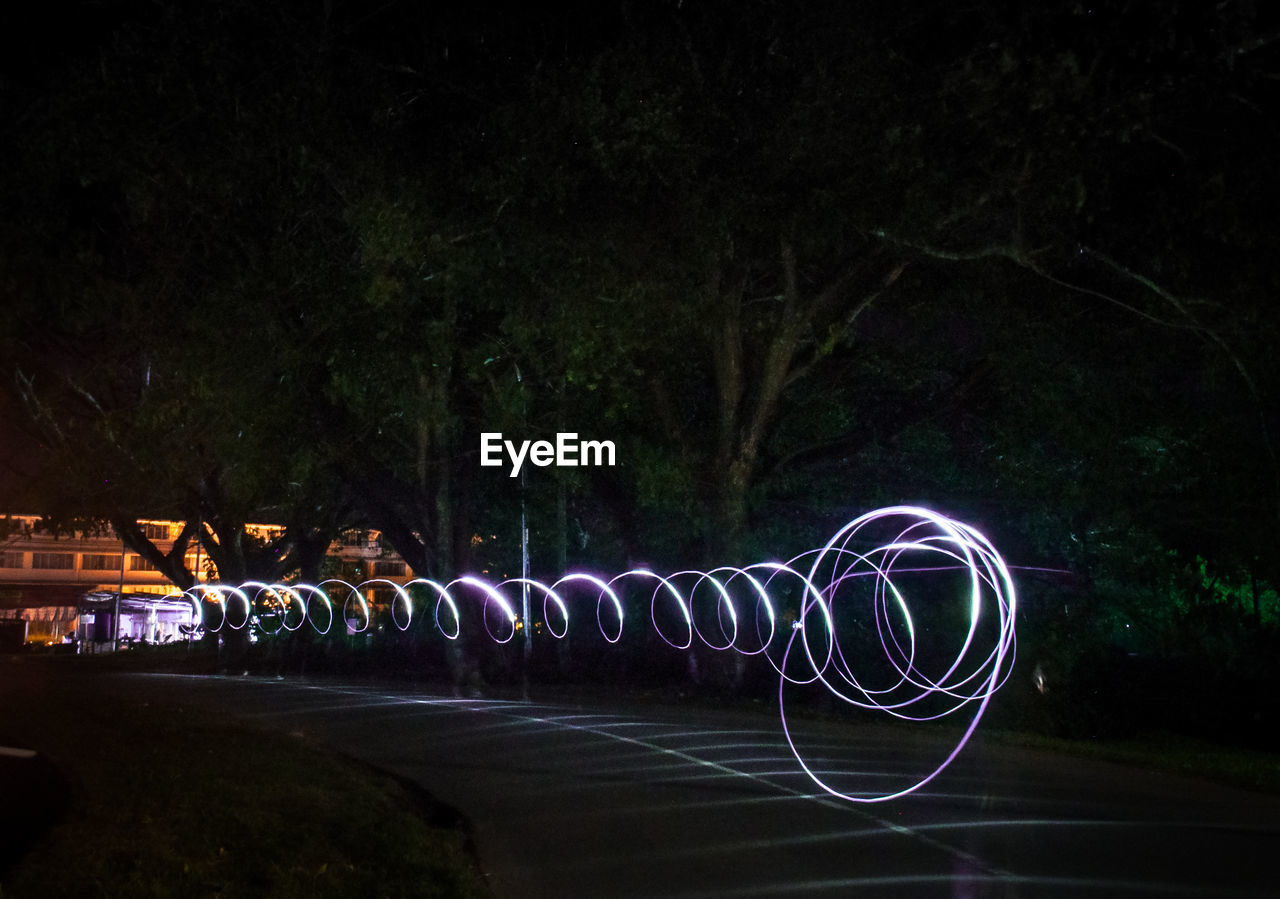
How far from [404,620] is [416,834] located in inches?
1175

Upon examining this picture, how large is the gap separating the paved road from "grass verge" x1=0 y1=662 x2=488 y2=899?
51 centimetres

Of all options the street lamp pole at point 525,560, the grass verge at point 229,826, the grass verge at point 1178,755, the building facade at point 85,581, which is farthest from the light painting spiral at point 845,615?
the building facade at point 85,581

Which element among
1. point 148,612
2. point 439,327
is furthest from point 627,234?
point 148,612

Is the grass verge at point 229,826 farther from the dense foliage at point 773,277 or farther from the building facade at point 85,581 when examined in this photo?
the building facade at point 85,581

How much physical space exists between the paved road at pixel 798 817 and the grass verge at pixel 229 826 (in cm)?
51

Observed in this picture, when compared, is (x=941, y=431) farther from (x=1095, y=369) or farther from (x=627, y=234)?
(x=627, y=234)

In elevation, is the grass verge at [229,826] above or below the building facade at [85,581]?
below

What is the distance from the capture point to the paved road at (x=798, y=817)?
348 inches

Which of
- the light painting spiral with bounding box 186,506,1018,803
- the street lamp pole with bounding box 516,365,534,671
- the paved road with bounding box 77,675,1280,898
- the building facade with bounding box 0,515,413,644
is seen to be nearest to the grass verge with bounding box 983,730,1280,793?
the paved road with bounding box 77,675,1280,898

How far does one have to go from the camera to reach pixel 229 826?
1016 centimetres

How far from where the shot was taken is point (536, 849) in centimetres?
1020

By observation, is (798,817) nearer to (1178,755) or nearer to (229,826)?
(229,826)

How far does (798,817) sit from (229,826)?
472 cm

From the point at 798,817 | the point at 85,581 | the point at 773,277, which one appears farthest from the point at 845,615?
the point at 85,581
